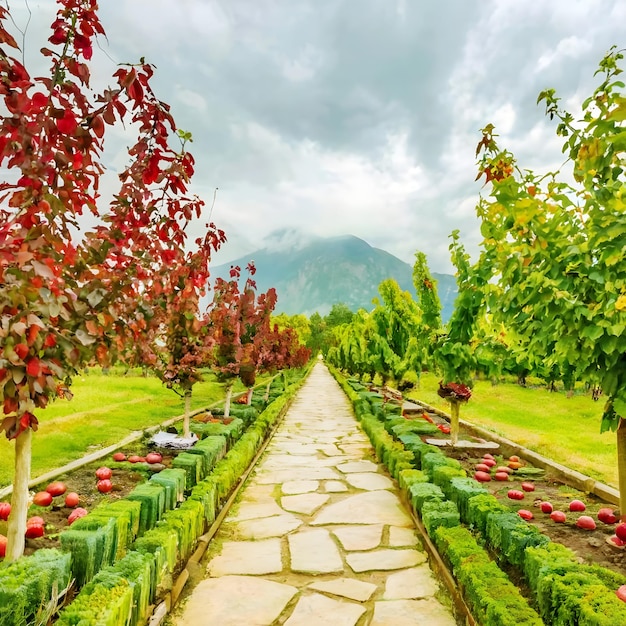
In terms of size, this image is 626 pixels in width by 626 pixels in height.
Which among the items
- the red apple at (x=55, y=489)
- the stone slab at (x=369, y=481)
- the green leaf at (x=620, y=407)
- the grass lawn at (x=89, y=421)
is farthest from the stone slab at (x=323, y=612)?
the grass lawn at (x=89, y=421)

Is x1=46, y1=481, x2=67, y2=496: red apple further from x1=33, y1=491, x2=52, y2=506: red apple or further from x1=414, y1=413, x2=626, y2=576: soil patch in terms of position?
x1=414, y1=413, x2=626, y2=576: soil patch

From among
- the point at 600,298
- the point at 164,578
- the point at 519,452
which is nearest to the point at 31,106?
the point at 164,578

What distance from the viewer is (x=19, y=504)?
2861mm

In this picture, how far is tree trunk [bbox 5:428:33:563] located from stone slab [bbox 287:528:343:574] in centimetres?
200

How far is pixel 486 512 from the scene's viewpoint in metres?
3.69

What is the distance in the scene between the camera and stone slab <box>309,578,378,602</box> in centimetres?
334

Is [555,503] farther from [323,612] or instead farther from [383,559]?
[323,612]

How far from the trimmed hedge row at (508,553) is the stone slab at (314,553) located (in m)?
0.87

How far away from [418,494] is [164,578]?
8.16 feet

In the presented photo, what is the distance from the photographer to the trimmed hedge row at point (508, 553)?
2318 millimetres

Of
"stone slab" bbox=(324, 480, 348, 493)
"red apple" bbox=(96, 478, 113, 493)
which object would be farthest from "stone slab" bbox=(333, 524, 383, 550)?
"red apple" bbox=(96, 478, 113, 493)

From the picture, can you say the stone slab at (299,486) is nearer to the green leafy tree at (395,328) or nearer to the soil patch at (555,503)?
the soil patch at (555,503)

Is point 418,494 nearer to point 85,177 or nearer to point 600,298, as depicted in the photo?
point 600,298

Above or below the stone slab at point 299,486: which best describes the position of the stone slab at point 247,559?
below
